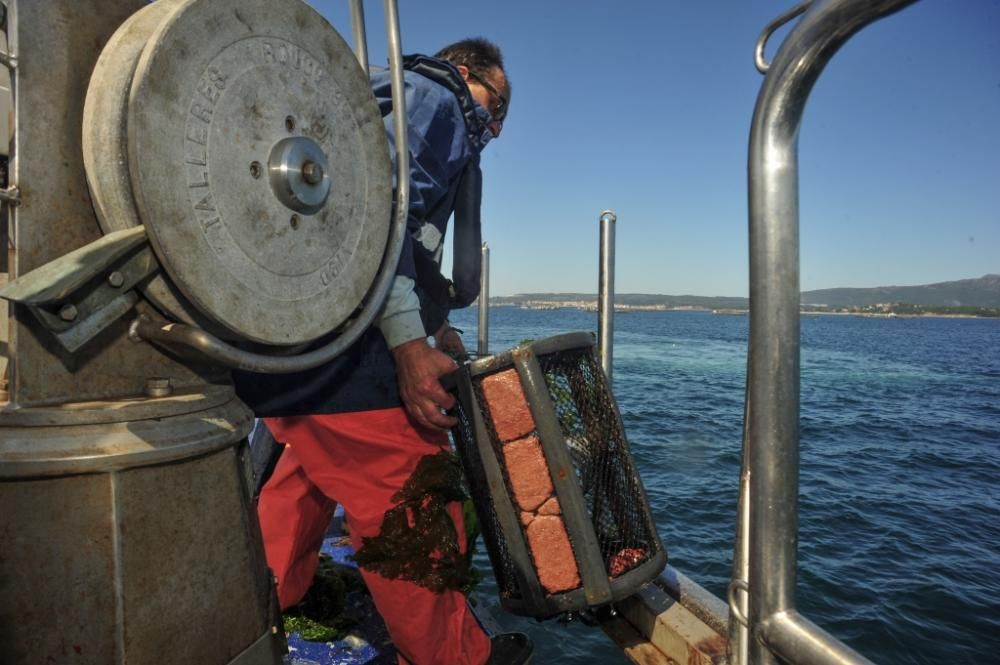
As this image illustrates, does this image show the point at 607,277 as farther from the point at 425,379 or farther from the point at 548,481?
the point at 548,481

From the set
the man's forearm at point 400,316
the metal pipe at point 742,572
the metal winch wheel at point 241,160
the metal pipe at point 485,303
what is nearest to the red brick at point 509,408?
the man's forearm at point 400,316

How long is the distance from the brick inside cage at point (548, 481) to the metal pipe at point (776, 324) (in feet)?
3.23

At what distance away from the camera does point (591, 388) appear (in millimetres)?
2252

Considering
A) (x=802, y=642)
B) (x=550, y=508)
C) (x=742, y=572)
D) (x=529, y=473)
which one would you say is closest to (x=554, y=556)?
(x=550, y=508)

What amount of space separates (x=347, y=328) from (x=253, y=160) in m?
0.57

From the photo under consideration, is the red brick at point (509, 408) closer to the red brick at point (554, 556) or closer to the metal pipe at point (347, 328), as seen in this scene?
the red brick at point (554, 556)

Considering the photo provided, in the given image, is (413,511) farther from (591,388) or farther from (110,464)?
(110,464)

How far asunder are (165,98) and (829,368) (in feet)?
140

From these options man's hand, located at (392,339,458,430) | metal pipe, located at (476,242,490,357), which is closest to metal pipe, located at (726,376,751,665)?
man's hand, located at (392,339,458,430)

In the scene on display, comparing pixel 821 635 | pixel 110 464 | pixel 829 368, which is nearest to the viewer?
pixel 821 635

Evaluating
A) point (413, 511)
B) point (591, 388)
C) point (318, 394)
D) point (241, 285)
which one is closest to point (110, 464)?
point (241, 285)

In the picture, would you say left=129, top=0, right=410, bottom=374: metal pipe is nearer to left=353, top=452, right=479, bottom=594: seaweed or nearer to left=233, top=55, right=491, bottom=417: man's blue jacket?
left=233, top=55, right=491, bottom=417: man's blue jacket

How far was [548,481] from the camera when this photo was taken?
6.74 ft

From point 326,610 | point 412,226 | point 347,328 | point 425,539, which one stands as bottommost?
point 326,610
